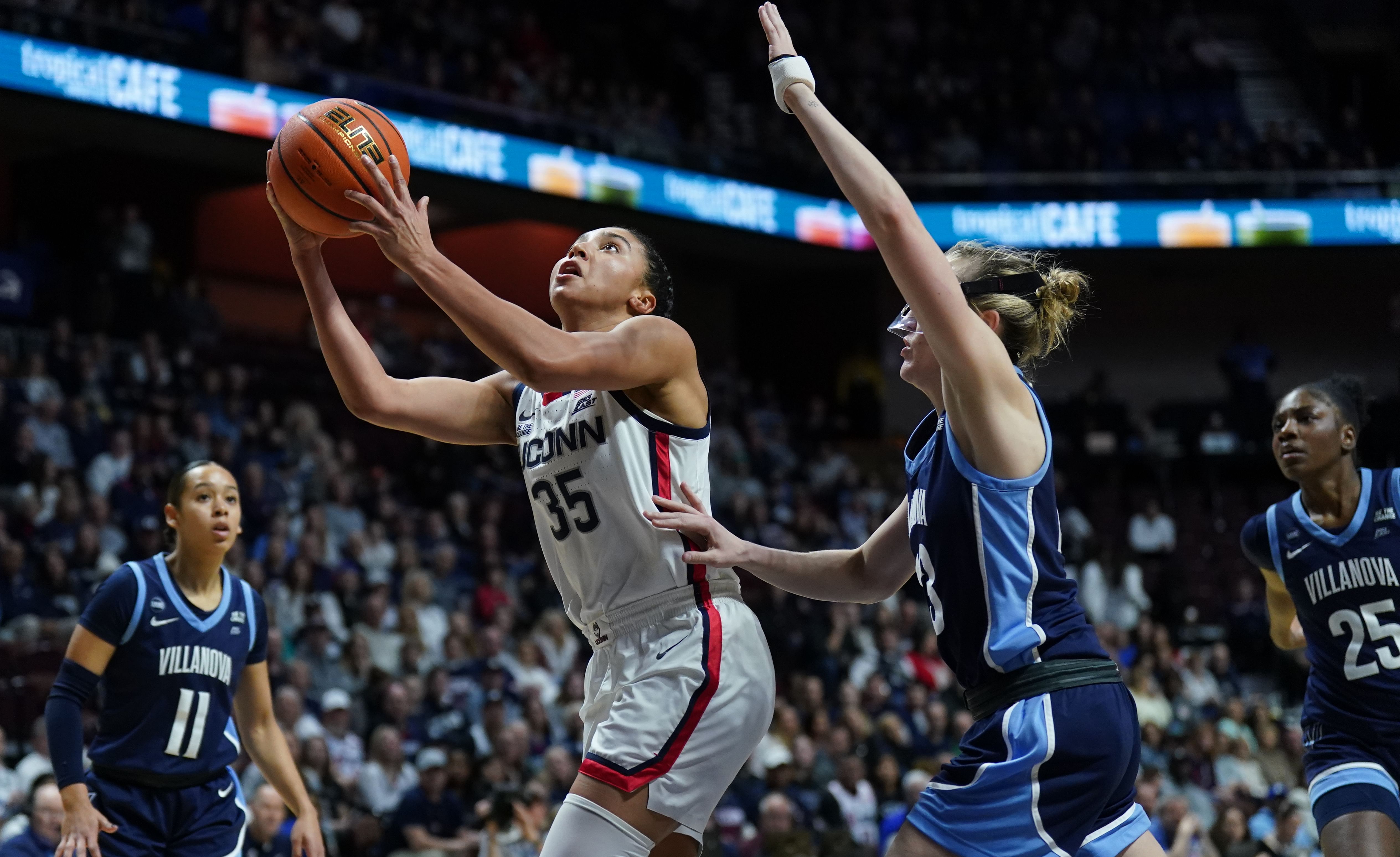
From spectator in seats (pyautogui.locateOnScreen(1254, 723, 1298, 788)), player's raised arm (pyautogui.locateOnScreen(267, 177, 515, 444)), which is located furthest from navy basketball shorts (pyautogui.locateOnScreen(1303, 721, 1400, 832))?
spectator in seats (pyautogui.locateOnScreen(1254, 723, 1298, 788))

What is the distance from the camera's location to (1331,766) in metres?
4.70

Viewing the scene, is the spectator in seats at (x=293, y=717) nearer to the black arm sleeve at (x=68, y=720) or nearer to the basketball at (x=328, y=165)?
the black arm sleeve at (x=68, y=720)

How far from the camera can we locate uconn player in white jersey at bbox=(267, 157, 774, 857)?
322cm

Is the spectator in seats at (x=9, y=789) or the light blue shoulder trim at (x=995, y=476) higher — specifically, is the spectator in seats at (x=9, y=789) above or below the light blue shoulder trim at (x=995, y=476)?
below

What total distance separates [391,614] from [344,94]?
5.43m

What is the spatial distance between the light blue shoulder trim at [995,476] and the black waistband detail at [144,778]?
2971 millimetres

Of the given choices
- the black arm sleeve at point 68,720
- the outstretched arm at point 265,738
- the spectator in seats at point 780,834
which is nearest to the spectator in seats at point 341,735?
the spectator in seats at point 780,834

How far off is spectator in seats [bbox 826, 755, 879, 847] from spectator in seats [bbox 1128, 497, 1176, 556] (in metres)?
7.63

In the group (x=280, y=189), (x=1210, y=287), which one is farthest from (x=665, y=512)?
(x=1210, y=287)

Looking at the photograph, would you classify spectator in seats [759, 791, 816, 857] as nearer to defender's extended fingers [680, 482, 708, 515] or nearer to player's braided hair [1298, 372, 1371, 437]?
player's braided hair [1298, 372, 1371, 437]

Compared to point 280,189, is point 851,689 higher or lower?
lower

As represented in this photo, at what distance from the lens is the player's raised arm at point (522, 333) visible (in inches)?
122

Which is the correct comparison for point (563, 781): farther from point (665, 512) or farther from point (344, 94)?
point (344, 94)

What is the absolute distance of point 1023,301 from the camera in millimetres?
3223
